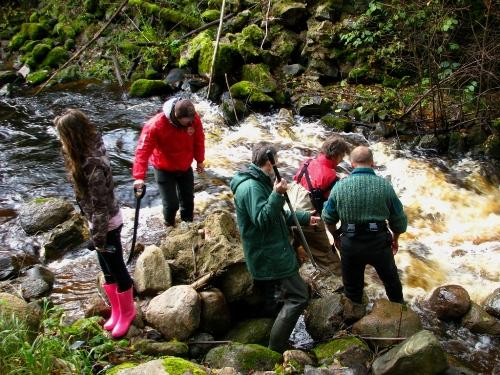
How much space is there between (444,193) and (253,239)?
536 cm

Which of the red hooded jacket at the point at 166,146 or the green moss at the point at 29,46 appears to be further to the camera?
the green moss at the point at 29,46

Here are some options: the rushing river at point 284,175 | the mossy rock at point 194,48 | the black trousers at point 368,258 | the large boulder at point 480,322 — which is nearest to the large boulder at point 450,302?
the large boulder at point 480,322

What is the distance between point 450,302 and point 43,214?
573 cm

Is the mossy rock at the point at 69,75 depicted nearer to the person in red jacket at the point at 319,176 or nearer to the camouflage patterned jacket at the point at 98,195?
the person in red jacket at the point at 319,176

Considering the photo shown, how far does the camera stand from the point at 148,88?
13.0m

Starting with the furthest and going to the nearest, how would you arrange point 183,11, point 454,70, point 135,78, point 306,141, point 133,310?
point 183,11
point 135,78
point 306,141
point 454,70
point 133,310

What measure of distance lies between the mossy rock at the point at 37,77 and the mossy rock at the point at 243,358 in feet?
42.8

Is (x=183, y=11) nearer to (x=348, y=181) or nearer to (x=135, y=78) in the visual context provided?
(x=135, y=78)

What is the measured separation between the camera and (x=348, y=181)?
4.31 meters

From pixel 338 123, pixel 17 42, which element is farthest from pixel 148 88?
pixel 17 42

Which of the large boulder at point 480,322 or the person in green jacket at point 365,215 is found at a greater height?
the person in green jacket at point 365,215

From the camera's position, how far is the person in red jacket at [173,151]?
5.49 metres

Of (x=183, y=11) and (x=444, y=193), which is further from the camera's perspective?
(x=183, y=11)

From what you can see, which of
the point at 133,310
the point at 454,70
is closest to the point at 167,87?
the point at 454,70
